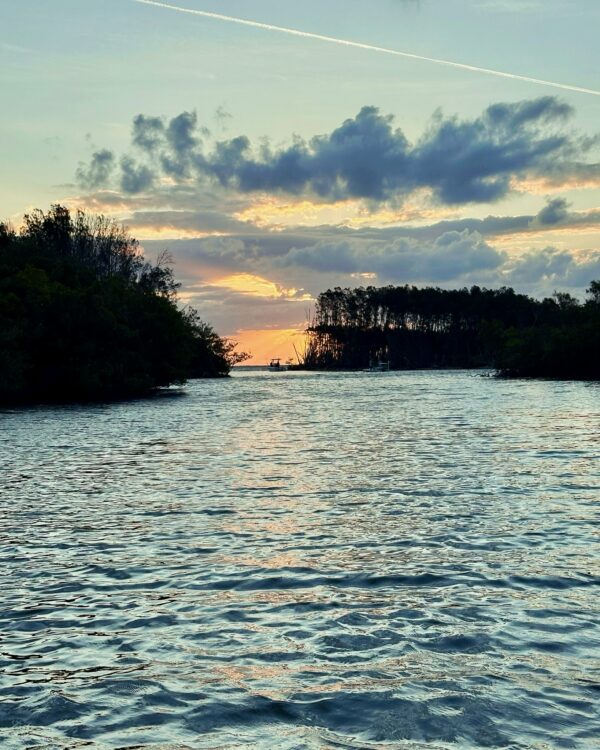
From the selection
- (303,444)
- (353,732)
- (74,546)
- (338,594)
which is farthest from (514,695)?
(303,444)

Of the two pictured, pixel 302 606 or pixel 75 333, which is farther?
pixel 75 333

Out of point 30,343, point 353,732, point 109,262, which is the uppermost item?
point 109,262

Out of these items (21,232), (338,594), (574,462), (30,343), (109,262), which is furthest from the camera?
(109,262)

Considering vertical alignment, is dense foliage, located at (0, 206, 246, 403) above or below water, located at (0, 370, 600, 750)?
above

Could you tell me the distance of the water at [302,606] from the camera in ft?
26.7

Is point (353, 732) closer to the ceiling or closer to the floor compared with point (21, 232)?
closer to the floor

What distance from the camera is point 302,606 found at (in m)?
11.9

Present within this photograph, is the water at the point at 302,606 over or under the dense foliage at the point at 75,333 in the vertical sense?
under

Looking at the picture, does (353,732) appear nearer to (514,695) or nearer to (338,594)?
(514,695)

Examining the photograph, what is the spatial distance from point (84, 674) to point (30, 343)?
66572 mm

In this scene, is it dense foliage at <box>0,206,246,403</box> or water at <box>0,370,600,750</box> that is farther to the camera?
dense foliage at <box>0,206,246,403</box>

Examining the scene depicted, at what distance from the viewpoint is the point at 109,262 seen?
138 meters

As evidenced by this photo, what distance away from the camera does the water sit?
8.15 metres

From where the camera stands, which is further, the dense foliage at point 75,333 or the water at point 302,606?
the dense foliage at point 75,333
